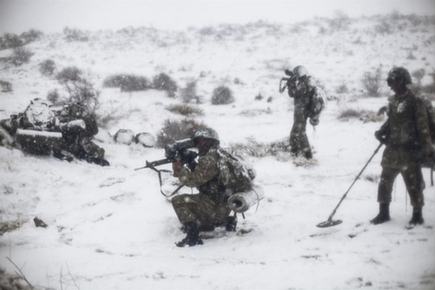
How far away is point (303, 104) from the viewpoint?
6621mm

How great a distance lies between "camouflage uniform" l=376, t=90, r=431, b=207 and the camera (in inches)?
131

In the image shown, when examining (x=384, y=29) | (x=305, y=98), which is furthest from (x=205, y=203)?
(x=384, y=29)

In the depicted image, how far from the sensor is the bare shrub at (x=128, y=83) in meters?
15.2

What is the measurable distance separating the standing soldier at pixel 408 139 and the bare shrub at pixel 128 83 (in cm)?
1322

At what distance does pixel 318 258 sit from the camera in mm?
3162

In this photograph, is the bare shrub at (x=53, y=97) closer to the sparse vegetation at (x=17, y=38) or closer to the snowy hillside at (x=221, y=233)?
the snowy hillside at (x=221, y=233)

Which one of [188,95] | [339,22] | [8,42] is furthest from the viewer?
[339,22]

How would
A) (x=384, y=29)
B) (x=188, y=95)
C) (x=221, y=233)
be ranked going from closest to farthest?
1. (x=221, y=233)
2. (x=188, y=95)
3. (x=384, y=29)

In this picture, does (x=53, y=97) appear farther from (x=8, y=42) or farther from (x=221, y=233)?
(x=8, y=42)

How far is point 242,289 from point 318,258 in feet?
2.93

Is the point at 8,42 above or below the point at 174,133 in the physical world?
above

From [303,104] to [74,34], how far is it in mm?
28402

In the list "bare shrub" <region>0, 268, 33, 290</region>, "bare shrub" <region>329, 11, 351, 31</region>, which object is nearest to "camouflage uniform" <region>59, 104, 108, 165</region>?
"bare shrub" <region>0, 268, 33, 290</region>

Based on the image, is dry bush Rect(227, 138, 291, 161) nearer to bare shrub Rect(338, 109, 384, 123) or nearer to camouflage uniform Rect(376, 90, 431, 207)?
bare shrub Rect(338, 109, 384, 123)
